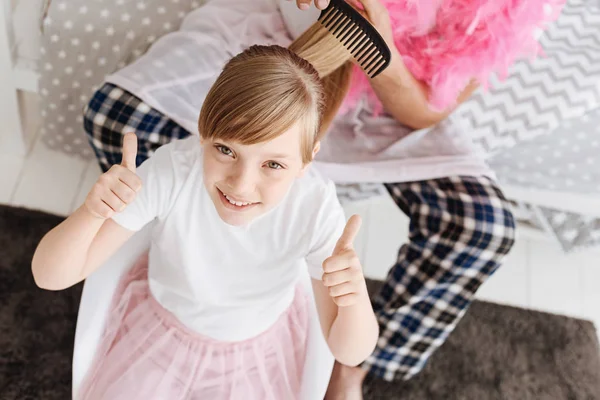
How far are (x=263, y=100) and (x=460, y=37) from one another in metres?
0.49

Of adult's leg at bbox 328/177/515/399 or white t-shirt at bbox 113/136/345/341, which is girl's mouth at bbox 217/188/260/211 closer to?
white t-shirt at bbox 113/136/345/341

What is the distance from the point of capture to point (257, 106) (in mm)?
684

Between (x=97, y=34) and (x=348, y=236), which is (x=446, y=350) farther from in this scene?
(x=97, y=34)

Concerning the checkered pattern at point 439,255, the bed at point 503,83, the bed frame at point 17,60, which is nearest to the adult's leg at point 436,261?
the checkered pattern at point 439,255

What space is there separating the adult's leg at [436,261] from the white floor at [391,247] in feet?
0.94

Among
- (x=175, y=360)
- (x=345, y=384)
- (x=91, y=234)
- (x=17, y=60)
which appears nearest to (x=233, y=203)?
(x=91, y=234)

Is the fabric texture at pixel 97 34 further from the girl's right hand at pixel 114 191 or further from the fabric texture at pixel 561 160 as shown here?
the fabric texture at pixel 561 160

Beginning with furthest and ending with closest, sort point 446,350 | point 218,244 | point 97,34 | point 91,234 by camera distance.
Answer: point 446,350 < point 97,34 < point 218,244 < point 91,234

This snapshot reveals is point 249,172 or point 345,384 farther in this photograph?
point 345,384

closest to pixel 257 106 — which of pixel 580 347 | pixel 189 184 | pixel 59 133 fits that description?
pixel 189 184

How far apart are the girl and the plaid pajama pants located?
0.21m

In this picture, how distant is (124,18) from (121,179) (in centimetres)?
55

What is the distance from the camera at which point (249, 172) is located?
28.6 inches

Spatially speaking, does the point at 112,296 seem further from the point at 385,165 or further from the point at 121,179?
the point at 385,165
